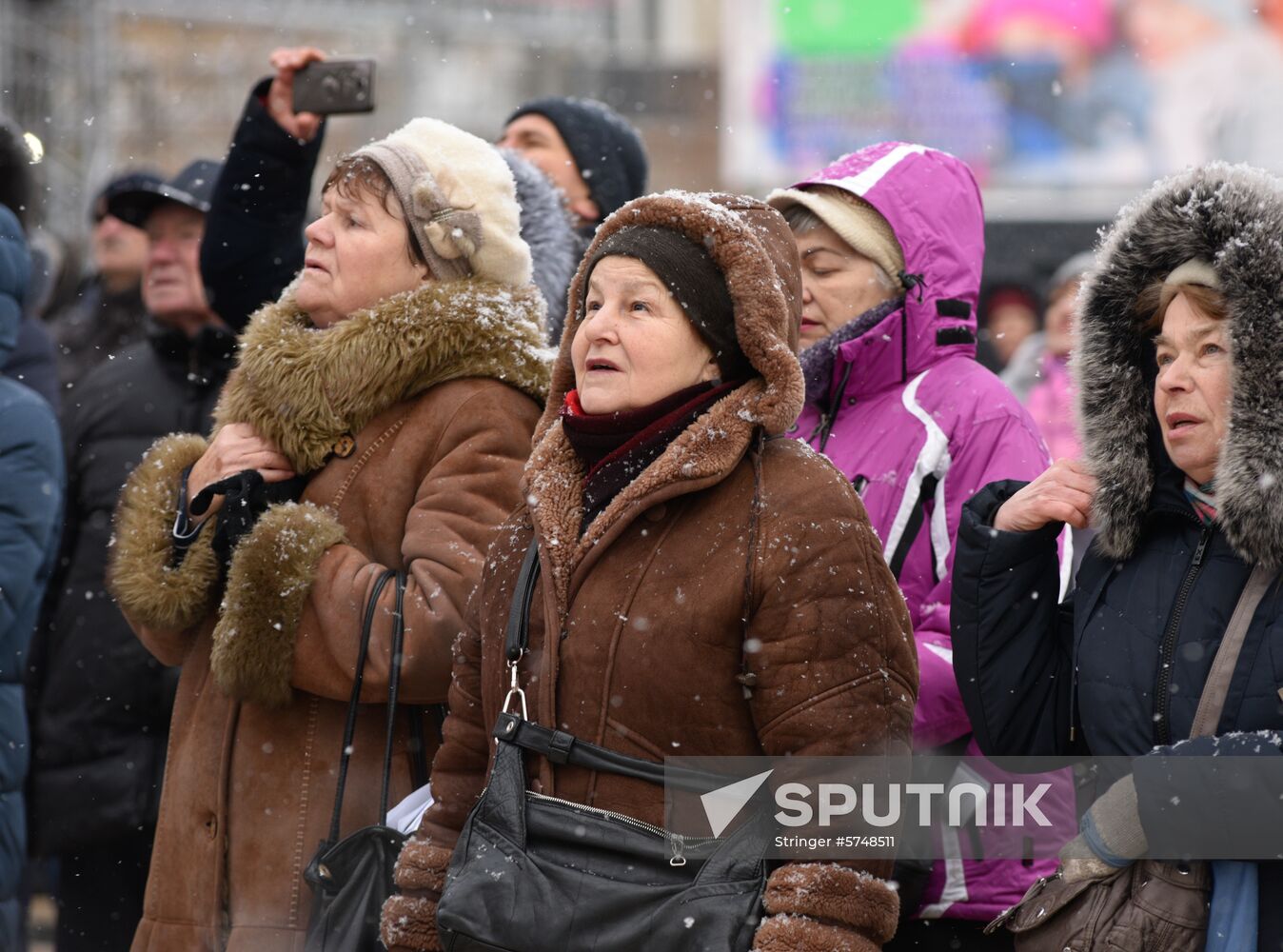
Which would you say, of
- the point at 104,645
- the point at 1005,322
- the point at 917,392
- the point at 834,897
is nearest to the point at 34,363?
the point at 104,645

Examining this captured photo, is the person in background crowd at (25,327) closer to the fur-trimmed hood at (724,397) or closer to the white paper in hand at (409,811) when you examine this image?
the white paper in hand at (409,811)

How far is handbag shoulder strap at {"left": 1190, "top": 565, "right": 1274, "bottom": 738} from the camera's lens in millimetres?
2445

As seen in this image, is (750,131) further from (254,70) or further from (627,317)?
(627,317)

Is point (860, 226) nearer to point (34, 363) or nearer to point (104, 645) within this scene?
point (104, 645)

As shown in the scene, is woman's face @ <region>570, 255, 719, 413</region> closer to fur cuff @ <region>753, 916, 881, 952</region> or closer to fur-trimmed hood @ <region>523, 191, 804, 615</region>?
fur-trimmed hood @ <region>523, 191, 804, 615</region>

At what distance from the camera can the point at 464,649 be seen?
2832mm

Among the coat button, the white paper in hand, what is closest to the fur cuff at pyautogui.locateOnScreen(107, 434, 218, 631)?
the coat button

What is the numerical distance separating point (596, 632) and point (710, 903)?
44 cm

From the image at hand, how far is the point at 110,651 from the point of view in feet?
15.1

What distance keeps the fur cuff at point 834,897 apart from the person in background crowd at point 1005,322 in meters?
6.39

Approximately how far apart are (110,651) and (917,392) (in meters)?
2.41

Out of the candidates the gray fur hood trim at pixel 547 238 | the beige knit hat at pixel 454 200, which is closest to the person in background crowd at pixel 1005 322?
the gray fur hood trim at pixel 547 238

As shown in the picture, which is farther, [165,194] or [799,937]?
[165,194]

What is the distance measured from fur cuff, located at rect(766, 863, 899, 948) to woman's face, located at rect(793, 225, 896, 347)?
142 cm
